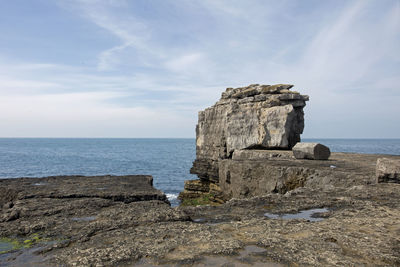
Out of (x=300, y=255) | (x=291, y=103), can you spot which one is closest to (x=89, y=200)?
(x=300, y=255)

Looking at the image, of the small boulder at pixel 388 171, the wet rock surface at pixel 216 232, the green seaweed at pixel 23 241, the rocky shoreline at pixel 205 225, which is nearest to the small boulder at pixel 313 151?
the rocky shoreline at pixel 205 225

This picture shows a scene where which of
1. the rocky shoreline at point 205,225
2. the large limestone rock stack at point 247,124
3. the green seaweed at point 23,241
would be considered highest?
the large limestone rock stack at point 247,124

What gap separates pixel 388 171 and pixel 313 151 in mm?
4916

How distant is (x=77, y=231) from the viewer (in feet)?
12.4

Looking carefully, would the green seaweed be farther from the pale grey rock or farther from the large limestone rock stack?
the pale grey rock

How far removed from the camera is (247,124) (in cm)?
1858

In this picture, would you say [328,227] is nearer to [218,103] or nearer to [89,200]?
[89,200]

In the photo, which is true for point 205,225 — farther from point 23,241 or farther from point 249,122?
point 249,122

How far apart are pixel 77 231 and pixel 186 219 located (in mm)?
1481

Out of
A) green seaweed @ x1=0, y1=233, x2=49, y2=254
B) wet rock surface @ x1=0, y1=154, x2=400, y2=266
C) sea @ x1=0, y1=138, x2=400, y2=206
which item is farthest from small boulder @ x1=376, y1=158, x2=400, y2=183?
sea @ x1=0, y1=138, x2=400, y2=206

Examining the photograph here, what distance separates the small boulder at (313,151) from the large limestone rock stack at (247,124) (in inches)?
193

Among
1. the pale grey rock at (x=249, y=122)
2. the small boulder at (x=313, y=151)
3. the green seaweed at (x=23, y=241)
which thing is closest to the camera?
the green seaweed at (x=23, y=241)

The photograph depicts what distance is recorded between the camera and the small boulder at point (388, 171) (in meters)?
6.78

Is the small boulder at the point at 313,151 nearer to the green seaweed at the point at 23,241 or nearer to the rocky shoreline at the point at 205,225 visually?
the rocky shoreline at the point at 205,225
